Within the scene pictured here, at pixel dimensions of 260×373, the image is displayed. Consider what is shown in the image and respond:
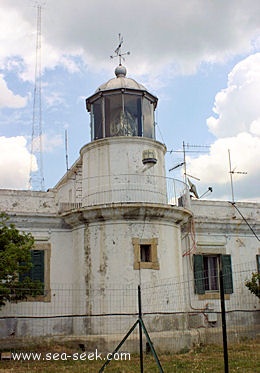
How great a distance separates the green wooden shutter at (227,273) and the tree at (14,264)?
23.5 feet

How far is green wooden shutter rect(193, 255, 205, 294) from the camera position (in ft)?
57.4

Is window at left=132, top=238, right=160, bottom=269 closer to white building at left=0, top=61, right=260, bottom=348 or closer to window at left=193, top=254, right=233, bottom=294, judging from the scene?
white building at left=0, top=61, right=260, bottom=348

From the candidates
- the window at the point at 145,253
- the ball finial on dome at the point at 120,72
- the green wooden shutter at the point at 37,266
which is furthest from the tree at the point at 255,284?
the ball finial on dome at the point at 120,72

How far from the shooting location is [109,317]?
15.0 meters

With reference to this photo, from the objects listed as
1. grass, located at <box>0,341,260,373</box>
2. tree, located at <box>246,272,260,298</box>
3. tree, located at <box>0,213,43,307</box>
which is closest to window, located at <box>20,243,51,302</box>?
tree, located at <box>0,213,43,307</box>

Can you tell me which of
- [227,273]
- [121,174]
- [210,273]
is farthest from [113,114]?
[227,273]

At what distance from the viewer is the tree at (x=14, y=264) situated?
42.6 feet

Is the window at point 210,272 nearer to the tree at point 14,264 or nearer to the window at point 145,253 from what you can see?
the window at point 145,253

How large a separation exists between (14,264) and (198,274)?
7220mm

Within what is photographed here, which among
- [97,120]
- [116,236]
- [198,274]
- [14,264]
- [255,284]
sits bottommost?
[255,284]

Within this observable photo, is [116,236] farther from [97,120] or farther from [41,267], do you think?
[97,120]

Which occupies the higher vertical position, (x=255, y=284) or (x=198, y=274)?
(x=198, y=274)

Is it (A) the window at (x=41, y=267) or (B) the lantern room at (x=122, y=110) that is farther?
(B) the lantern room at (x=122, y=110)

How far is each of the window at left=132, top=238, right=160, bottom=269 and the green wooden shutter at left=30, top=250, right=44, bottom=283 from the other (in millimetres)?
3188
